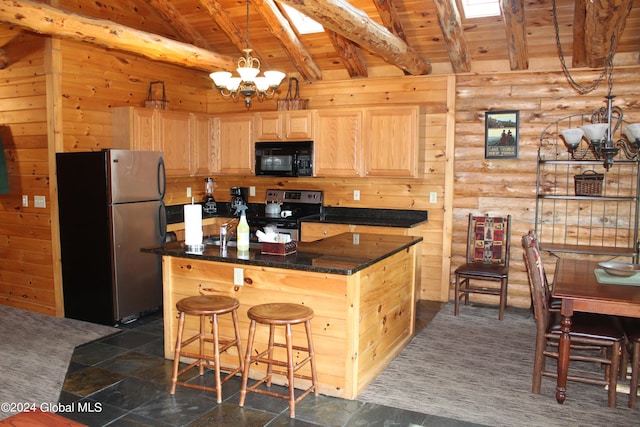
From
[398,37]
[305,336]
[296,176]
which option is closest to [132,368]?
[305,336]

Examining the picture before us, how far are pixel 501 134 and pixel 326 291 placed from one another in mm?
3156

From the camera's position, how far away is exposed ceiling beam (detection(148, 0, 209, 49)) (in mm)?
5680

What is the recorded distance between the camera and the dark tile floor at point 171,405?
3.04m

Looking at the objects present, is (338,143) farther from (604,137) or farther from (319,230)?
(604,137)

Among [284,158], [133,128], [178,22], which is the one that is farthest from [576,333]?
[178,22]

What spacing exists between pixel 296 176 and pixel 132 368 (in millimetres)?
2936

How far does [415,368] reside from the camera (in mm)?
3873

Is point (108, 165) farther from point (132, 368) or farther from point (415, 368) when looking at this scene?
point (415, 368)

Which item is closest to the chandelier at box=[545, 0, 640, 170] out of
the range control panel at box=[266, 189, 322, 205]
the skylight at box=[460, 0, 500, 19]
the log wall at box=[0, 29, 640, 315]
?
the log wall at box=[0, 29, 640, 315]

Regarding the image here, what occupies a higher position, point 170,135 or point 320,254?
point 170,135

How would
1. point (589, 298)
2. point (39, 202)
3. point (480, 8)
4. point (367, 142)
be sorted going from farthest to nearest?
point (367, 142), point (39, 202), point (480, 8), point (589, 298)

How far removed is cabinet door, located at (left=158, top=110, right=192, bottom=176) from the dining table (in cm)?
413

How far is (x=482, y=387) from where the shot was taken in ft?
11.7

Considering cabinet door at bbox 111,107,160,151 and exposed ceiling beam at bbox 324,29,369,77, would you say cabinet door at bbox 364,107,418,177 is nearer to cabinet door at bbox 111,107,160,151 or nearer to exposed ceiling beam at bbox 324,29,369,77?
exposed ceiling beam at bbox 324,29,369,77
